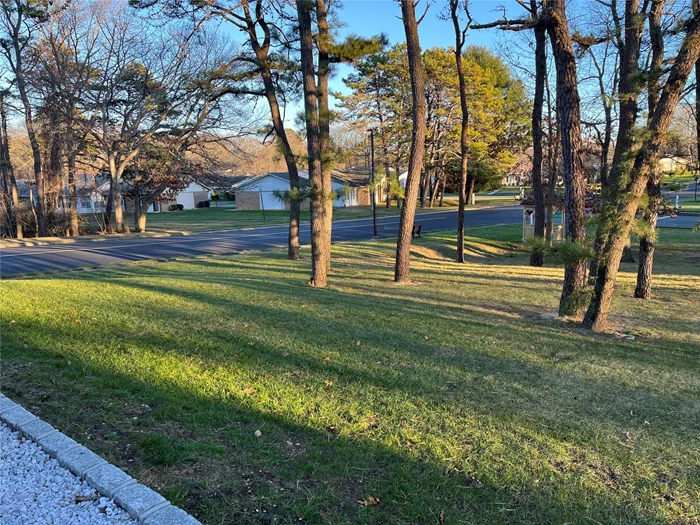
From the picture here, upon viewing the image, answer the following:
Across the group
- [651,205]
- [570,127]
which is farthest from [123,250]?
[651,205]

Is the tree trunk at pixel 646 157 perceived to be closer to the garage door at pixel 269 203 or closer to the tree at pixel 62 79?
the tree at pixel 62 79

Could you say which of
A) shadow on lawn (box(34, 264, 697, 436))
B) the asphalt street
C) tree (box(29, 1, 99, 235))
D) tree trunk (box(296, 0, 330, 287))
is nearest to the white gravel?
shadow on lawn (box(34, 264, 697, 436))

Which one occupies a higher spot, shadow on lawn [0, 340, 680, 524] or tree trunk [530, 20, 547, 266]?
tree trunk [530, 20, 547, 266]

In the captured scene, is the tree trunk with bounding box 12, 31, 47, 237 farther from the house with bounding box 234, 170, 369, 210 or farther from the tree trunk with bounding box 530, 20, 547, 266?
the house with bounding box 234, 170, 369, 210

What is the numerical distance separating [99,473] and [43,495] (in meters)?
0.27

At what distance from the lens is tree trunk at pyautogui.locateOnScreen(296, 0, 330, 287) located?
9836 millimetres

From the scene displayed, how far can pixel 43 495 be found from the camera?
2.54 meters

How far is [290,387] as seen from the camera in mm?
4125

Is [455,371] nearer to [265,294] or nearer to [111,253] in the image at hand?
[265,294]

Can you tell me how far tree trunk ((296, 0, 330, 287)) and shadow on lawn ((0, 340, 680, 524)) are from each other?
6.39m

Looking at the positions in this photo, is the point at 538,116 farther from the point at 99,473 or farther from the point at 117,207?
the point at 117,207

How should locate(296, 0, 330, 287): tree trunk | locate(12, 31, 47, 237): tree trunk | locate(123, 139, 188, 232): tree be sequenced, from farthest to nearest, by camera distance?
locate(123, 139, 188, 232): tree
locate(12, 31, 47, 237): tree trunk
locate(296, 0, 330, 287): tree trunk

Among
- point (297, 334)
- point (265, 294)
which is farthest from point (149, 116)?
point (297, 334)

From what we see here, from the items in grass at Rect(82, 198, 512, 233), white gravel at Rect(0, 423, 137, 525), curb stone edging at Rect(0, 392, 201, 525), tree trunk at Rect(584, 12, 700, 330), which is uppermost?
tree trunk at Rect(584, 12, 700, 330)
